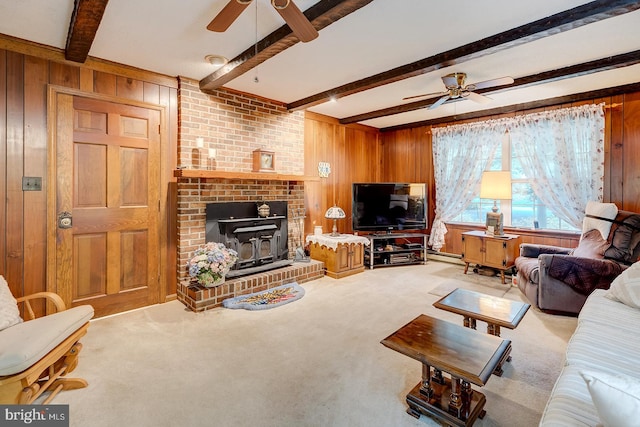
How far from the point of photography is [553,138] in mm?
4121

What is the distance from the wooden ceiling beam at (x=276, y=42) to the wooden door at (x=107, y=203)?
2.52ft

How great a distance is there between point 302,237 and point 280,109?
1918 mm

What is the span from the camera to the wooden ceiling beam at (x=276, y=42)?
6.34ft

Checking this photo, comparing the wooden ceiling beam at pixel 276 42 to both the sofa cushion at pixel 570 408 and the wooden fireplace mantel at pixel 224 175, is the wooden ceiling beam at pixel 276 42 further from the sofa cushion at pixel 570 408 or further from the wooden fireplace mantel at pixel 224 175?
the sofa cushion at pixel 570 408

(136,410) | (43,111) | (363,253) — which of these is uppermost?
(43,111)

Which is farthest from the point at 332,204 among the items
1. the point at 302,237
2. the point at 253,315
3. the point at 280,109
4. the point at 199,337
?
the point at 199,337

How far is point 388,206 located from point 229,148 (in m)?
2.70

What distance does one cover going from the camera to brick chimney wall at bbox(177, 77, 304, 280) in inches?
138

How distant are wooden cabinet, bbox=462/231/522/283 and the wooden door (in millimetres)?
4162

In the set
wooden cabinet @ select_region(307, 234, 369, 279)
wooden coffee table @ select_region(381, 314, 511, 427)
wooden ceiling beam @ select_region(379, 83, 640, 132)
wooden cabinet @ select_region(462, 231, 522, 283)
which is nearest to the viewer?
wooden coffee table @ select_region(381, 314, 511, 427)

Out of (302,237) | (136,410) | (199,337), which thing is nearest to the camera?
(136,410)

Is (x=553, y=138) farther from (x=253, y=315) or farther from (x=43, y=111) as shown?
(x=43, y=111)

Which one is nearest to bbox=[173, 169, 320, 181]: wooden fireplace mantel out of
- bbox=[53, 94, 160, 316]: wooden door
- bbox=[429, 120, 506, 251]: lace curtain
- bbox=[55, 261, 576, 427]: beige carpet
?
bbox=[53, 94, 160, 316]: wooden door

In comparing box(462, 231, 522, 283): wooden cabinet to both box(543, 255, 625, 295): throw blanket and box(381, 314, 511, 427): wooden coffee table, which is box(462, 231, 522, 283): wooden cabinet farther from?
box(381, 314, 511, 427): wooden coffee table
